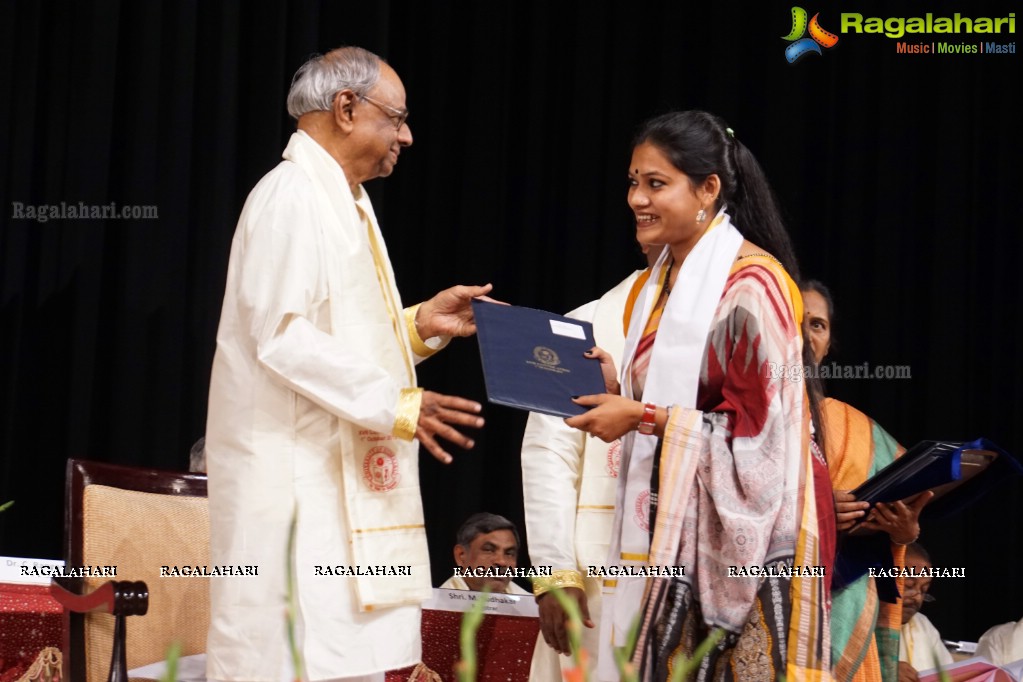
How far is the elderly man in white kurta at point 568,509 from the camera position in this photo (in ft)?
9.50

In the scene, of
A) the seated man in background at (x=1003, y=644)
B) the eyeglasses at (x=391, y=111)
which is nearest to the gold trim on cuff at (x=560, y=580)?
the eyeglasses at (x=391, y=111)

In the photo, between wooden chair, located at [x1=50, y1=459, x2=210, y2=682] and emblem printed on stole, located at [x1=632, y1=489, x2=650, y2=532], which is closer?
emblem printed on stole, located at [x1=632, y1=489, x2=650, y2=532]

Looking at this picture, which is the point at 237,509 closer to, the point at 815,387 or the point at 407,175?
the point at 815,387

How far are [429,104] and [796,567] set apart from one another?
3.55 meters

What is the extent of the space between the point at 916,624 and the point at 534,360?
294 cm

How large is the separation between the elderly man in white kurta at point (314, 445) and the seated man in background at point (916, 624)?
2.50 m

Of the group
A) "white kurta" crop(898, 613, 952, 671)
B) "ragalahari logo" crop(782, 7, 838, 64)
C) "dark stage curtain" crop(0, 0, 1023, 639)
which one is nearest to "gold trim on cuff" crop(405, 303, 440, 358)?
"dark stage curtain" crop(0, 0, 1023, 639)

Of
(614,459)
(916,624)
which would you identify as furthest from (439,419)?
(916,624)

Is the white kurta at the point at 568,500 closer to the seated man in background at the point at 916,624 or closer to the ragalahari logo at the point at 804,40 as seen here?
the seated man in background at the point at 916,624

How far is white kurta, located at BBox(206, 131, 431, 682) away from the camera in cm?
228

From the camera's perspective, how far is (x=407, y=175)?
539cm

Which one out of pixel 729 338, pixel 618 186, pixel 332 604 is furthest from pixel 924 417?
pixel 332 604

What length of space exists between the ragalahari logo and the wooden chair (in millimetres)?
3563

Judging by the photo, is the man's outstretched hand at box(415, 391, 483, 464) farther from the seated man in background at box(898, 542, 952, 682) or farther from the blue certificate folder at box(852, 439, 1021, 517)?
the seated man in background at box(898, 542, 952, 682)
